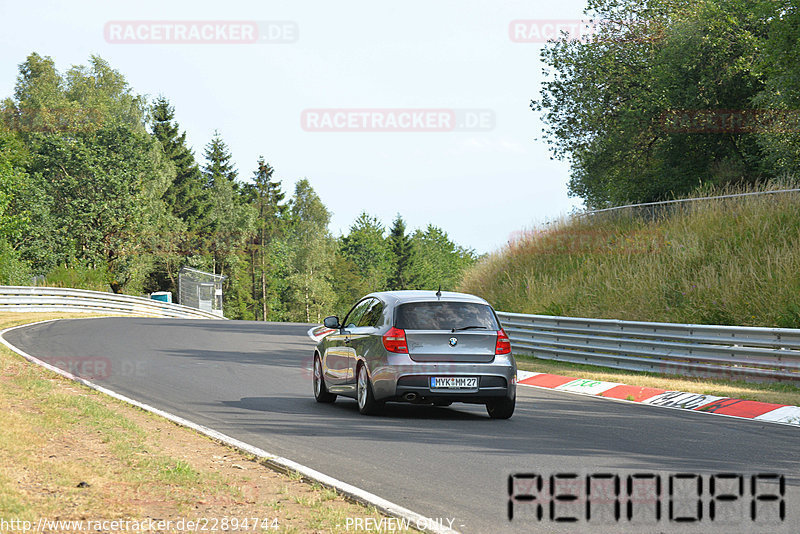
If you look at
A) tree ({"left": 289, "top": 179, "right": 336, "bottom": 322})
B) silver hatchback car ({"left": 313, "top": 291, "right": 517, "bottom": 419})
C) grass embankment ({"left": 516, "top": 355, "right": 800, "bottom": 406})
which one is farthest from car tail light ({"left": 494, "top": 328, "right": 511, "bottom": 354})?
tree ({"left": 289, "top": 179, "right": 336, "bottom": 322})

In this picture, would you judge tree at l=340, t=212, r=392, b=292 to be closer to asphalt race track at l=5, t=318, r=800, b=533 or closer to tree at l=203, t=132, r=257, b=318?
tree at l=203, t=132, r=257, b=318

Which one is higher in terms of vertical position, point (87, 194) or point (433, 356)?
point (87, 194)

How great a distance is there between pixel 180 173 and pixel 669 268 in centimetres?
7803

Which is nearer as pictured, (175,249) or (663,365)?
(663,365)

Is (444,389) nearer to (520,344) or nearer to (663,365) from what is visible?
(663,365)

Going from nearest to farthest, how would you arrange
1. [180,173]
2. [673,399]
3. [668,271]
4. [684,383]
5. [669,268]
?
1. [673,399]
2. [684,383]
3. [668,271]
4. [669,268]
5. [180,173]

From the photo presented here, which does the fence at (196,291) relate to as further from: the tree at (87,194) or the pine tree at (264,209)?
the pine tree at (264,209)

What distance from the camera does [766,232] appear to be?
68.9ft

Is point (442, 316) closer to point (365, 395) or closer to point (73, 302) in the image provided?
point (365, 395)

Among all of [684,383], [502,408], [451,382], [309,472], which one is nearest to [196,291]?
[684,383]

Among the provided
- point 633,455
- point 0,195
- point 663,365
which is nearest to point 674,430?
point 633,455

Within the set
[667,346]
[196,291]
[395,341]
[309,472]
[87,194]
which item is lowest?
[309,472]

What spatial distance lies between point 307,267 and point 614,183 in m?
81.2

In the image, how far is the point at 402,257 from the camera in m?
136
